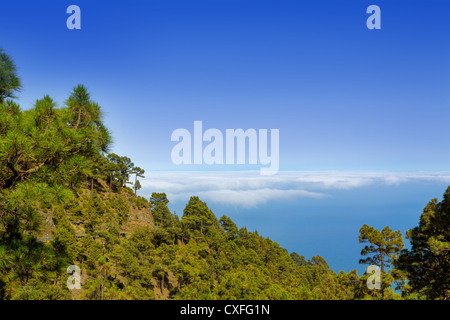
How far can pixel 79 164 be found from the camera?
4633 millimetres

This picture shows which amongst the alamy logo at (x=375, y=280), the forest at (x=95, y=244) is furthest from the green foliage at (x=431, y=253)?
the alamy logo at (x=375, y=280)

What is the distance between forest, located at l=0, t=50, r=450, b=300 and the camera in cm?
425

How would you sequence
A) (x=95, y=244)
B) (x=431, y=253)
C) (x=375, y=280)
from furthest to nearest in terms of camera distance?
1. (x=95, y=244)
2. (x=375, y=280)
3. (x=431, y=253)

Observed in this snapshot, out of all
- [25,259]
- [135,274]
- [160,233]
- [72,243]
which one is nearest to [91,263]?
[72,243]

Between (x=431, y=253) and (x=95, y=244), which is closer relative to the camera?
(x=431, y=253)

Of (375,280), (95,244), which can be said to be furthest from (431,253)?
(95,244)

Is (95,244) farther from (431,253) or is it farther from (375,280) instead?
(431,253)

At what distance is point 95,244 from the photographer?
23.6 m

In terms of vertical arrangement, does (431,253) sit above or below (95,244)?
above

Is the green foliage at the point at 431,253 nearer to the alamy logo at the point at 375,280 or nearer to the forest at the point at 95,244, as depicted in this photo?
the forest at the point at 95,244

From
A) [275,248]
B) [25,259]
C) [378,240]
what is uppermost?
[25,259]

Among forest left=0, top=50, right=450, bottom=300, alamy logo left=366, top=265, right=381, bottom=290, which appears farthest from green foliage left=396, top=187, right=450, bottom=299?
alamy logo left=366, top=265, right=381, bottom=290

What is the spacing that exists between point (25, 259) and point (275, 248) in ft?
160
